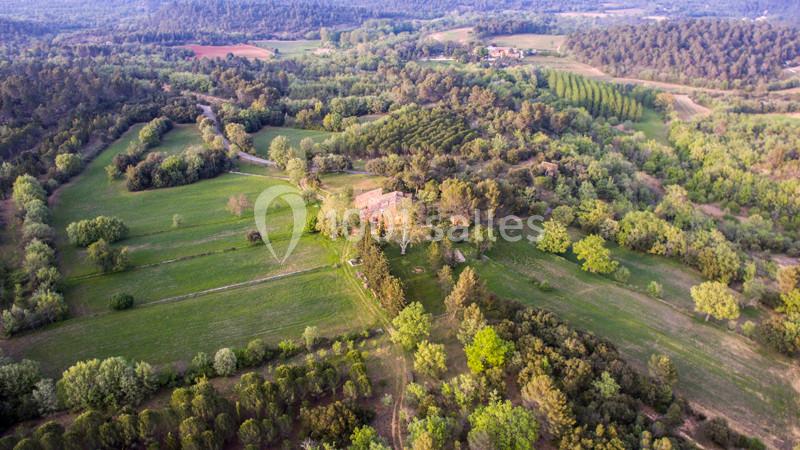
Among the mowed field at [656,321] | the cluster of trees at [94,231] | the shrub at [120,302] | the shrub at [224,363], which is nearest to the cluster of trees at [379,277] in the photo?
the mowed field at [656,321]

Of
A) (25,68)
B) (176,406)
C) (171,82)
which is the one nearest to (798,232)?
(176,406)

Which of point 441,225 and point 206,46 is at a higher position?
point 206,46

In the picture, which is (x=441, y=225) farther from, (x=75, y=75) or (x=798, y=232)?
(x=75, y=75)

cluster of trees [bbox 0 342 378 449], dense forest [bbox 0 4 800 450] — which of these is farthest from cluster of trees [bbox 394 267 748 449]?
cluster of trees [bbox 0 342 378 449]

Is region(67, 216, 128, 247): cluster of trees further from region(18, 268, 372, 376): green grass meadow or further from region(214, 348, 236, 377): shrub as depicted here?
region(214, 348, 236, 377): shrub

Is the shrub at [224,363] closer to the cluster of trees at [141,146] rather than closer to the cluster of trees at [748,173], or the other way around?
the cluster of trees at [141,146]

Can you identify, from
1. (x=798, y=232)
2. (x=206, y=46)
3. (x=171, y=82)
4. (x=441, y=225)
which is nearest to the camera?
(x=441, y=225)
